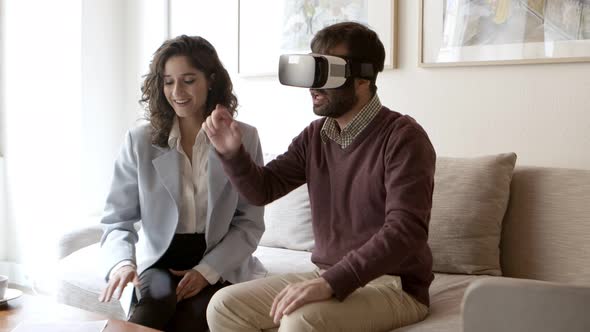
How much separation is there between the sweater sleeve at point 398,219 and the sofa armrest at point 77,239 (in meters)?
1.23

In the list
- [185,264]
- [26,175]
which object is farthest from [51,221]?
[185,264]

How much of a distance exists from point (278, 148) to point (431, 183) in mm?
1382

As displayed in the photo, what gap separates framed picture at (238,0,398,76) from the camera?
2.57 m

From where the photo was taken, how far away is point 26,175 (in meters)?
3.35

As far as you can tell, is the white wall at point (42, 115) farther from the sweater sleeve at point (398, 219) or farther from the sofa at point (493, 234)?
the sweater sleeve at point (398, 219)

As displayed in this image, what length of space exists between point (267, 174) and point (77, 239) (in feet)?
3.11

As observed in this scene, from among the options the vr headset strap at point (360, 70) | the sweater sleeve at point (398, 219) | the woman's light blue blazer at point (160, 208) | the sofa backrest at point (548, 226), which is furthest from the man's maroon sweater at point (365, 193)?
the sofa backrest at point (548, 226)

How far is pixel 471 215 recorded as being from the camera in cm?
207

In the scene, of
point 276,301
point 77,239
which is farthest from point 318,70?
point 77,239

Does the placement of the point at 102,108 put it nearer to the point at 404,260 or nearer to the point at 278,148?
the point at 278,148

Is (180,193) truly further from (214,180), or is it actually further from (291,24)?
(291,24)

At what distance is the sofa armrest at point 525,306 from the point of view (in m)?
0.96

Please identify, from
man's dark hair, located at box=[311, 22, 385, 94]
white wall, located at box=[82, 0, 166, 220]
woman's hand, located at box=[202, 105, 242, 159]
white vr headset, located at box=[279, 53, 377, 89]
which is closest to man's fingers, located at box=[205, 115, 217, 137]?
woman's hand, located at box=[202, 105, 242, 159]

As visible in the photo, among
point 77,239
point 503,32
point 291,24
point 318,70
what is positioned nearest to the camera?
point 318,70
